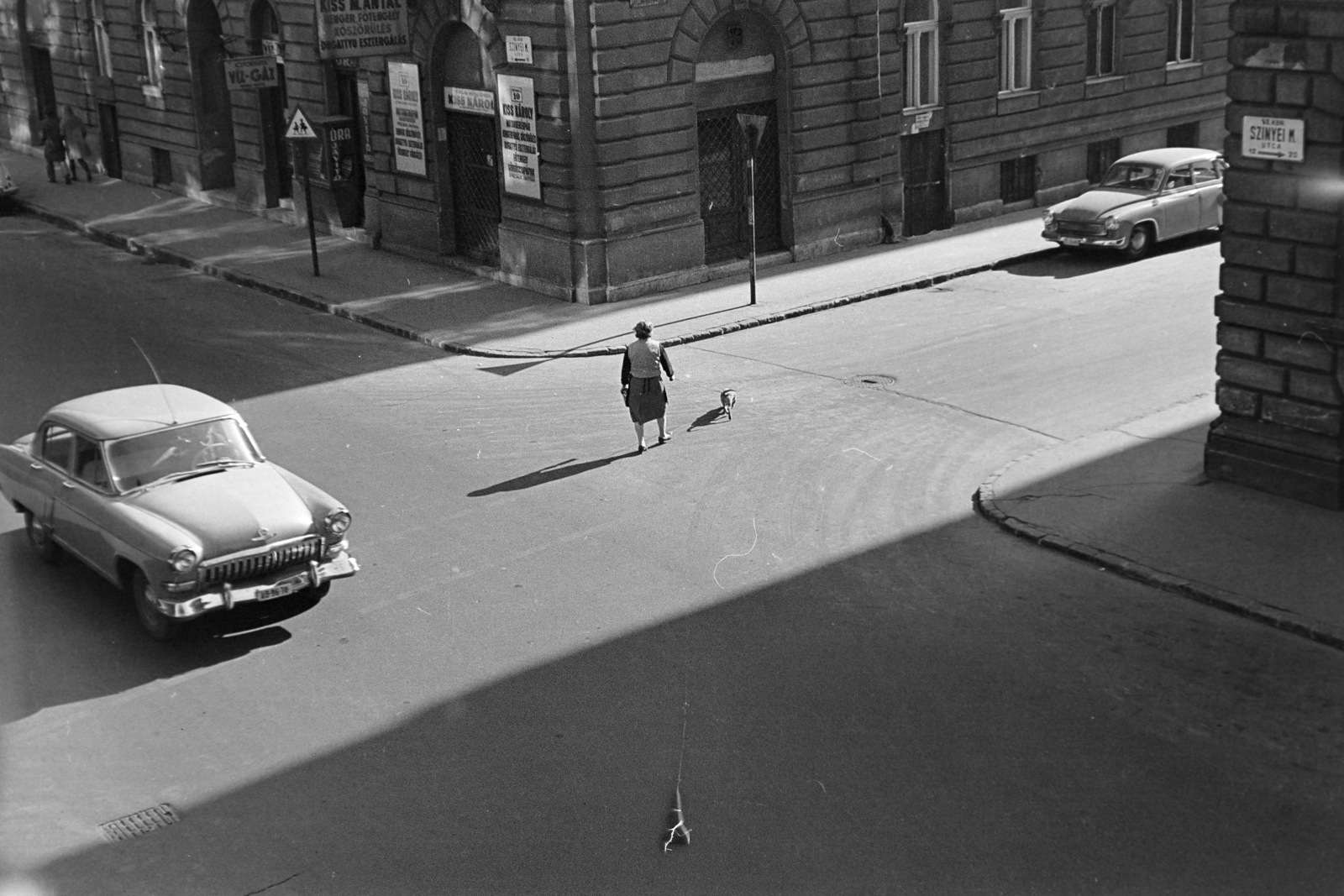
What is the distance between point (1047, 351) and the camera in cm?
2025

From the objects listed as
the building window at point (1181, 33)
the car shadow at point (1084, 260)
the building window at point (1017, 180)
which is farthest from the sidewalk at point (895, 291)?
the building window at point (1181, 33)

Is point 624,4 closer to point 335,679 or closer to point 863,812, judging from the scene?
point 335,679

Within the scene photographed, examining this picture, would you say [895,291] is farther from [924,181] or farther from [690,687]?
[690,687]

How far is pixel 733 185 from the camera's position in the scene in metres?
25.7

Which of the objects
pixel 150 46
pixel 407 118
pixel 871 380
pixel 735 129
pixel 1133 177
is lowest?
pixel 871 380

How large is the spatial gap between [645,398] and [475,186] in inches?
426

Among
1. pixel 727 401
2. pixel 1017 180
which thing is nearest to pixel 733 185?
pixel 1017 180

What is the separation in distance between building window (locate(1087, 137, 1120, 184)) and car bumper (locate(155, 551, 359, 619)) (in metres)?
22.1

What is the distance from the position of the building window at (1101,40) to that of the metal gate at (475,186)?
40.2 ft

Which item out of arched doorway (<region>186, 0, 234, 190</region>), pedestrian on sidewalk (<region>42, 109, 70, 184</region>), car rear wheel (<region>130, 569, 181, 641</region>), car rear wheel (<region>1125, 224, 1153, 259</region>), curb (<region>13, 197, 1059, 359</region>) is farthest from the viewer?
pedestrian on sidewalk (<region>42, 109, 70, 184</region>)

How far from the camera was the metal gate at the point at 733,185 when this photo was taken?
82.9 feet

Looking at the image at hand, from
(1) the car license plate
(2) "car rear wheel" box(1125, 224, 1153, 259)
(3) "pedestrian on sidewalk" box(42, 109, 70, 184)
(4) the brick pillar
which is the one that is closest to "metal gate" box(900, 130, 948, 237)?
(2) "car rear wheel" box(1125, 224, 1153, 259)

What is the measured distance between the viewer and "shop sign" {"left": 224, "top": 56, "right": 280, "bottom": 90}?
27.0 meters

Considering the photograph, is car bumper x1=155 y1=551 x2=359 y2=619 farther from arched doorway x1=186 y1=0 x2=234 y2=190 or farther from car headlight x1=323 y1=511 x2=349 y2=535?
arched doorway x1=186 y1=0 x2=234 y2=190
